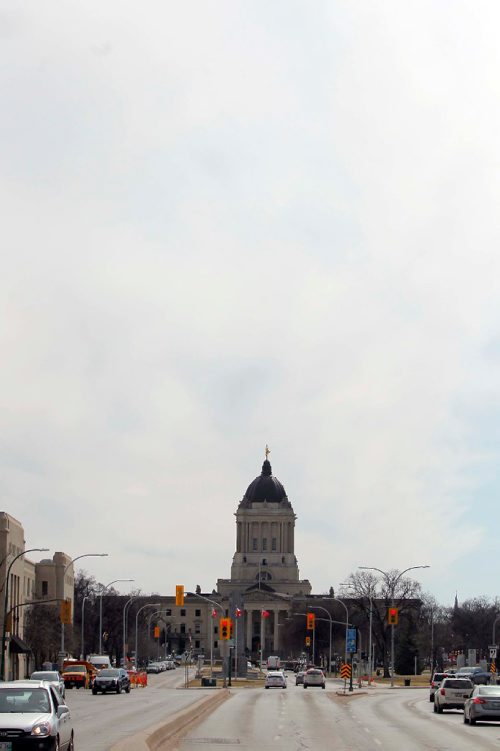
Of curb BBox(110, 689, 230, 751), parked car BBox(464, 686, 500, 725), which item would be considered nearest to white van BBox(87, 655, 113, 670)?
curb BBox(110, 689, 230, 751)

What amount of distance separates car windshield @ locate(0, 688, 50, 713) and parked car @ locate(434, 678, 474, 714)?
101 ft

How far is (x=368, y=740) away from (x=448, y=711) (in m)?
22.3

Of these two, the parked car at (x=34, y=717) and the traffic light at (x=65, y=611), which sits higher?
the traffic light at (x=65, y=611)

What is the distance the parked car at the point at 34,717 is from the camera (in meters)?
19.4

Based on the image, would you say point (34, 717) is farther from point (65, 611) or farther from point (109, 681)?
point (65, 611)

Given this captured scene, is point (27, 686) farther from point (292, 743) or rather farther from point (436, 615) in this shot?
point (436, 615)

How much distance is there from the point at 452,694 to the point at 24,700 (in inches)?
1247

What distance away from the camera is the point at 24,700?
20875 millimetres

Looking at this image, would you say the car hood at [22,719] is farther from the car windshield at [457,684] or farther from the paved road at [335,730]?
the car windshield at [457,684]

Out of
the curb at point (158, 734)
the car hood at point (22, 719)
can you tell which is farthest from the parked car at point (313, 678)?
the car hood at point (22, 719)

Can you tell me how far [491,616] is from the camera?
561 ft

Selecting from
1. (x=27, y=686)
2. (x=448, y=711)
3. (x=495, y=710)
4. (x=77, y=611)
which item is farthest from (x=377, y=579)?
(x=27, y=686)

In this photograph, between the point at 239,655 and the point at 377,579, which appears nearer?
the point at 239,655

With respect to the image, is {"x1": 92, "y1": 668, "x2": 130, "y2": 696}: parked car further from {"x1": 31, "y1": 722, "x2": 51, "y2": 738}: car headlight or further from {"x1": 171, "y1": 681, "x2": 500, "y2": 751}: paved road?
{"x1": 31, "y1": 722, "x2": 51, "y2": 738}: car headlight
